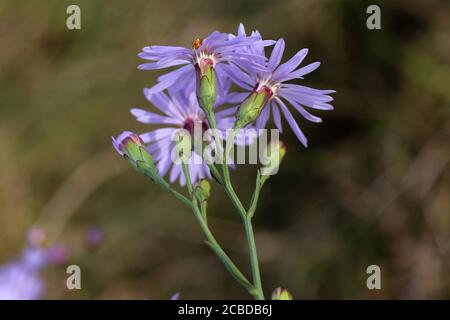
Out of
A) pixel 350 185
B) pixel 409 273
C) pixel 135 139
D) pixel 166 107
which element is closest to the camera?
pixel 135 139

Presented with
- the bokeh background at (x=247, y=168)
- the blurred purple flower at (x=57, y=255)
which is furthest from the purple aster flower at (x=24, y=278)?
the bokeh background at (x=247, y=168)

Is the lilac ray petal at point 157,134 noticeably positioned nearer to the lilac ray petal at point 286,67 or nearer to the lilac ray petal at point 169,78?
the lilac ray petal at point 169,78

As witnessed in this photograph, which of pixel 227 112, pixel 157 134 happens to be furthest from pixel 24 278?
pixel 227 112

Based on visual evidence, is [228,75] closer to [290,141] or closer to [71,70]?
[290,141]

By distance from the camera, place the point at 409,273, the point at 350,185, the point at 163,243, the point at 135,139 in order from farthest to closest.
→ the point at 163,243, the point at 350,185, the point at 409,273, the point at 135,139

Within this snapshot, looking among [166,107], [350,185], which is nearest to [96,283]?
[350,185]
